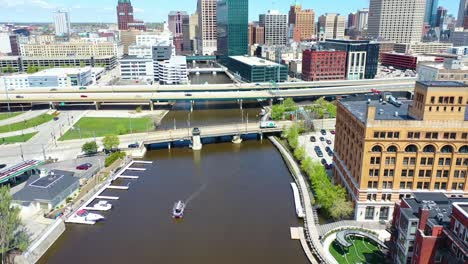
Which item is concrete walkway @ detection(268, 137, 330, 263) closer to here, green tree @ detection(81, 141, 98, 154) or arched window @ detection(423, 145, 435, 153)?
arched window @ detection(423, 145, 435, 153)

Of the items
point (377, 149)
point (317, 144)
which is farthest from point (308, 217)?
point (317, 144)

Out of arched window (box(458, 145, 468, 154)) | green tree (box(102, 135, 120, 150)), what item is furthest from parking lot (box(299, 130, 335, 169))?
green tree (box(102, 135, 120, 150))

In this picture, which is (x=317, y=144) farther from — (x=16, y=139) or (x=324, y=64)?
(x=324, y=64)

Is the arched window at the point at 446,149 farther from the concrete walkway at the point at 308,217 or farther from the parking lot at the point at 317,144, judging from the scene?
the parking lot at the point at 317,144

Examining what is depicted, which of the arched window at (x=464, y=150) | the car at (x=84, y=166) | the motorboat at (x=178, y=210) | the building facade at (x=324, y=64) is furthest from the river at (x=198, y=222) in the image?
the building facade at (x=324, y=64)

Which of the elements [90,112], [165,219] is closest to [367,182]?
[165,219]

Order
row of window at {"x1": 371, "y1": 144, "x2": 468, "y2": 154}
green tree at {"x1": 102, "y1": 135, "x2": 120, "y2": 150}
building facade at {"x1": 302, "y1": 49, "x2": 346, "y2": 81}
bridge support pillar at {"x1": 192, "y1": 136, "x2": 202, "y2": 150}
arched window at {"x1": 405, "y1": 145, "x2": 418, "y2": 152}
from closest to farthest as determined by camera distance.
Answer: row of window at {"x1": 371, "y1": 144, "x2": 468, "y2": 154}
arched window at {"x1": 405, "y1": 145, "x2": 418, "y2": 152}
green tree at {"x1": 102, "y1": 135, "x2": 120, "y2": 150}
bridge support pillar at {"x1": 192, "y1": 136, "x2": 202, "y2": 150}
building facade at {"x1": 302, "y1": 49, "x2": 346, "y2": 81}

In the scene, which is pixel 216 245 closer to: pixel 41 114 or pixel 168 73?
pixel 41 114
